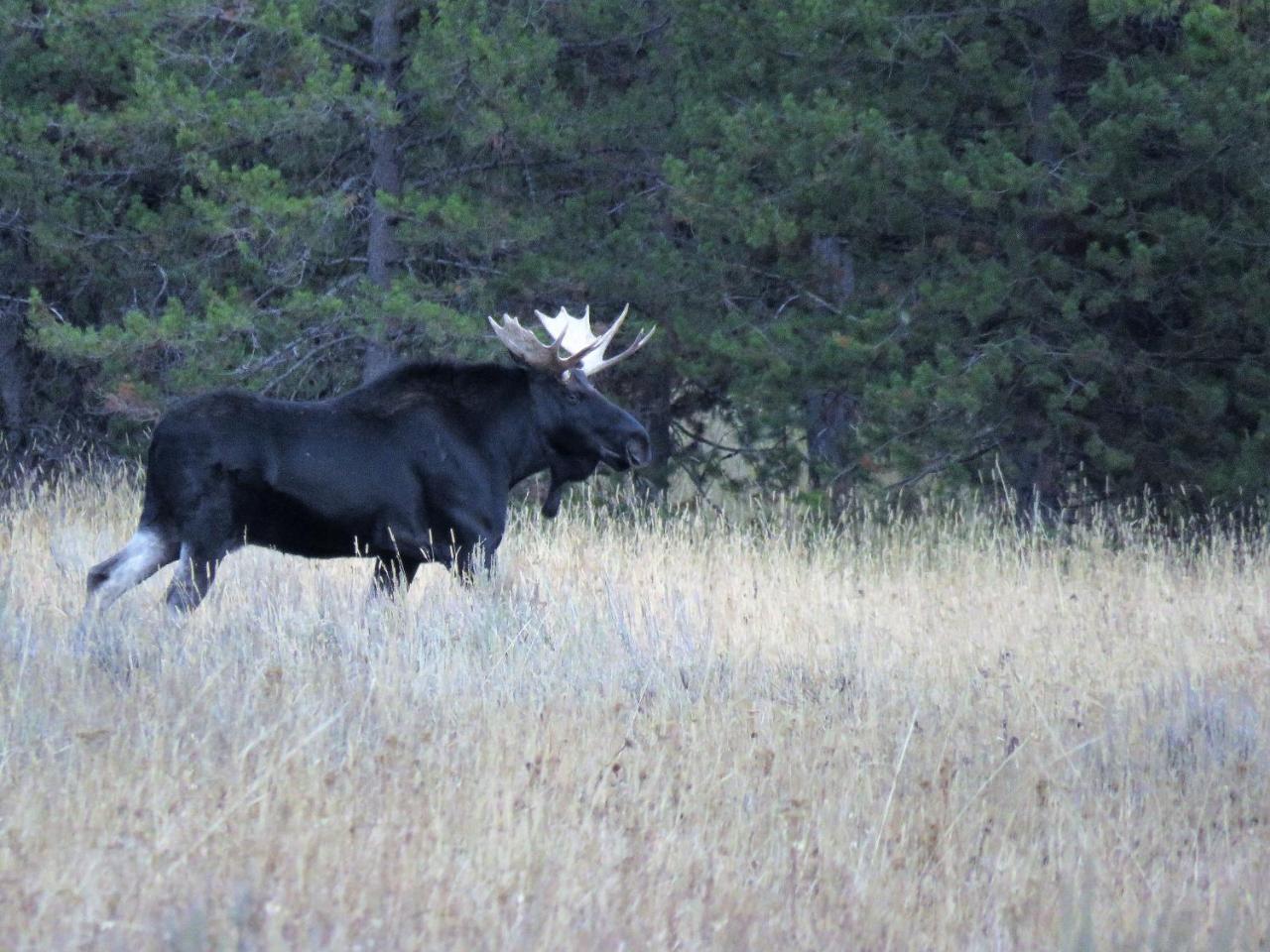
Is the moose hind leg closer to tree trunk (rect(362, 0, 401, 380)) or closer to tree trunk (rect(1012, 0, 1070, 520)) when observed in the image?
tree trunk (rect(1012, 0, 1070, 520))

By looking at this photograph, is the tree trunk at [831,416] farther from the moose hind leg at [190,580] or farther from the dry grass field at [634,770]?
the moose hind leg at [190,580]

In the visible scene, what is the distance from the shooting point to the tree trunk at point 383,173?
1500 cm

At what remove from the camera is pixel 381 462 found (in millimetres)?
8469

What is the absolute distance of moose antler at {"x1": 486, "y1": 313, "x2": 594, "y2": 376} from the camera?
9188mm

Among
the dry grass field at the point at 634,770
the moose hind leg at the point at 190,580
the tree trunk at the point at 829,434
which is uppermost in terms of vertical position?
the tree trunk at the point at 829,434

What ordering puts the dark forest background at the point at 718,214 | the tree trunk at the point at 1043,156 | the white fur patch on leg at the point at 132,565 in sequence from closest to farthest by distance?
the white fur patch on leg at the point at 132,565 < the dark forest background at the point at 718,214 < the tree trunk at the point at 1043,156


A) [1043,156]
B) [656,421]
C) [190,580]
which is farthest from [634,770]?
[656,421]

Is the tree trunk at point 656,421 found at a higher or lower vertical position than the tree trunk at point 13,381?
lower

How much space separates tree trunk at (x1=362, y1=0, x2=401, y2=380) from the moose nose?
19.2 feet

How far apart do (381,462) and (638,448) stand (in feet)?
5.21

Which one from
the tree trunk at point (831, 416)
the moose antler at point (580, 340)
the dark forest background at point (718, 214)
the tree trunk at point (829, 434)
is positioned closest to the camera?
the moose antler at point (580, 340)

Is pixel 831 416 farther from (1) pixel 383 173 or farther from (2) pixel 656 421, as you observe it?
(1) pixel 383 173

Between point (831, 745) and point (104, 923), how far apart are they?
9.84ft

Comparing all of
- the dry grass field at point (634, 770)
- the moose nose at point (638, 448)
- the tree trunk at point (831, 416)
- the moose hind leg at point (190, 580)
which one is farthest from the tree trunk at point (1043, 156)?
the moose hind leg at point (190, 580)
